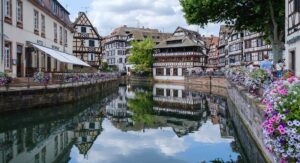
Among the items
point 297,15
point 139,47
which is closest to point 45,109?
point 297,15

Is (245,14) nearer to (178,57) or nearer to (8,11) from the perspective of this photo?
(8,11)

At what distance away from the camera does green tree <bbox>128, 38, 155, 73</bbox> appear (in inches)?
3108

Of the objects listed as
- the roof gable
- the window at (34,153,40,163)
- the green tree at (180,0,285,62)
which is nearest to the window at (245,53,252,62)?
the roof gable

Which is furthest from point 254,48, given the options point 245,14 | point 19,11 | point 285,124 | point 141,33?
point 285,124

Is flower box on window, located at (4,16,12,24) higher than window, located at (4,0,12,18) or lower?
lower

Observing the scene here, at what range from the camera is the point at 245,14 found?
26.2 metres

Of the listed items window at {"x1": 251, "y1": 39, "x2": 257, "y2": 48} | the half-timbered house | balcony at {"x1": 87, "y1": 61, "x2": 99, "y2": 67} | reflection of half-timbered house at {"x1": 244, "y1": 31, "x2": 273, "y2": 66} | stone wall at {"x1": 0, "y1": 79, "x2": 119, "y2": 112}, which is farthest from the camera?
the half-timbered house

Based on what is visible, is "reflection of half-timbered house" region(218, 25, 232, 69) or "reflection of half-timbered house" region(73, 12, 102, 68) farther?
"reflection of half-timbered house" region(218, 25, 232, 69)

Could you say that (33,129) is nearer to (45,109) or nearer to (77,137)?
(77,137)

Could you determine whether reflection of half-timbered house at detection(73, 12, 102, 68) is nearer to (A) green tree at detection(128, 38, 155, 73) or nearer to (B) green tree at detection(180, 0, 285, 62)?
(A) green tree at detection(128, 38, 155, 73)

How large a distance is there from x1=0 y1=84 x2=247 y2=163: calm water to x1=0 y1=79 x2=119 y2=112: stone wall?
76 centimetres

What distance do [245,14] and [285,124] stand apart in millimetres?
21589

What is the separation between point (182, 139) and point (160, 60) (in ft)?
206

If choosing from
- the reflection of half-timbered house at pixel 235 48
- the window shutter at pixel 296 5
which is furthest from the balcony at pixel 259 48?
the window shutter at pixel 296 5
